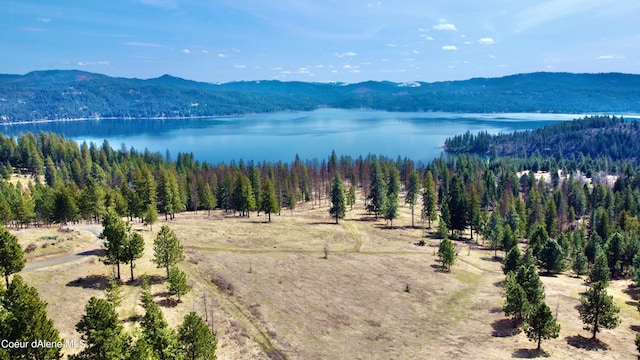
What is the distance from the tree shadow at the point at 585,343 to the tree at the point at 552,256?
37716 mm

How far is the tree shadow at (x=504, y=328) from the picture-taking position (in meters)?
51.6

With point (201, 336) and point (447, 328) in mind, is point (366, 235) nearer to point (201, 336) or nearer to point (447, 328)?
point (447, 328)

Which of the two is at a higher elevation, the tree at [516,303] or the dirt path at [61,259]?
the dirt path at [61,259]

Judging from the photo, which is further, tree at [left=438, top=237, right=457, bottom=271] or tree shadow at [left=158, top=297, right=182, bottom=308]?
tree at [left=438, top=237, right=457, bottom=271]

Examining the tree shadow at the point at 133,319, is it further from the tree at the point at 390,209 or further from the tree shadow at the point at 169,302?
the tree at the point at 390,209

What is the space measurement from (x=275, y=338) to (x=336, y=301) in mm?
13388

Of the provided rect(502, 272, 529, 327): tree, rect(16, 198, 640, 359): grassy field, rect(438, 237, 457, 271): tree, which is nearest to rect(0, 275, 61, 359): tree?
rect(16, 198, 640, 359): grassy field

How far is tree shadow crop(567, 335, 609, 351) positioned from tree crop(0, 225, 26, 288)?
68389 mm

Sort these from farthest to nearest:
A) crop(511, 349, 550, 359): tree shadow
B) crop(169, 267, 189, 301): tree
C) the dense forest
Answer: the dense forest
crop(169, 267, 189, 301): tree
crop(511, 349, 550, 359): tree shadow

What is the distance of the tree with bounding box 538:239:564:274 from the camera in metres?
85.1

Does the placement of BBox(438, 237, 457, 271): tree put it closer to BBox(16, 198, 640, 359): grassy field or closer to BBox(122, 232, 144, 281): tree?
BBox(16, 198, 640, 359): grassy field

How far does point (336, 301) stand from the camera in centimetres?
5884

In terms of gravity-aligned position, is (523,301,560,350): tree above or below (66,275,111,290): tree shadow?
below

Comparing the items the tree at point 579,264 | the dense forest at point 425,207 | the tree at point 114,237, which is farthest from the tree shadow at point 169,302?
the tree at point 579,264
